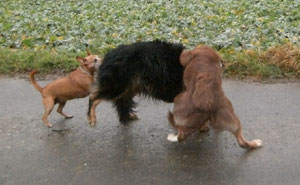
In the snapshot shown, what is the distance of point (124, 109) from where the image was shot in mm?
4598

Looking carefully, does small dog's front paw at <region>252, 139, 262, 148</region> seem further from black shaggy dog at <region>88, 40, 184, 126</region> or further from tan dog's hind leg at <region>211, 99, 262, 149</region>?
black shaggy dog at <region>88, 40, 184, 126</region>

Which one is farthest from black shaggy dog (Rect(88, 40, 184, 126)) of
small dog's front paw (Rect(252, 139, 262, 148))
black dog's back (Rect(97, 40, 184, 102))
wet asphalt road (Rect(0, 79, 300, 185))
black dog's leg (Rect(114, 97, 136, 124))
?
small dog's front paw (Rect(252, 139, 262, 148))

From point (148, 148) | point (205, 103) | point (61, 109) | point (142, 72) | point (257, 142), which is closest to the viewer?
point (205, 103)

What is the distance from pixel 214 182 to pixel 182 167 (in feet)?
1.24

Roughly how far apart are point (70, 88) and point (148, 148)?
132 centimetres

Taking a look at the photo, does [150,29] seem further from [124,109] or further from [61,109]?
[124,109]

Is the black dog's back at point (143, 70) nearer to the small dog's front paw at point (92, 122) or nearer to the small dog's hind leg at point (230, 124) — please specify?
the small dog's front paw at point (92, 122)

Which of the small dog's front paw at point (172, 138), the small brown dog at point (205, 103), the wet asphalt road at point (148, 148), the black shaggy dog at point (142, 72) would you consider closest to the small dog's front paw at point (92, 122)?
the wet asphalt road at point (148, 148)

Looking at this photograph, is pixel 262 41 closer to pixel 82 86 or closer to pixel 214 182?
pixel 82 86

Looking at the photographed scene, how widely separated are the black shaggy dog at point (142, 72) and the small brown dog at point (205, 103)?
35cm

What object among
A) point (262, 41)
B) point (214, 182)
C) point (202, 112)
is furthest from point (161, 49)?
point (262, 41)

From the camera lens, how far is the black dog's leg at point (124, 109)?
15.1 feet

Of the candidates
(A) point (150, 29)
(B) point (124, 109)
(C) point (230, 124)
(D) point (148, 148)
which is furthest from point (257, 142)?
(A) point (150, 29)

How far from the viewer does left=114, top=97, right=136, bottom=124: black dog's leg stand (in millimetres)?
4609
